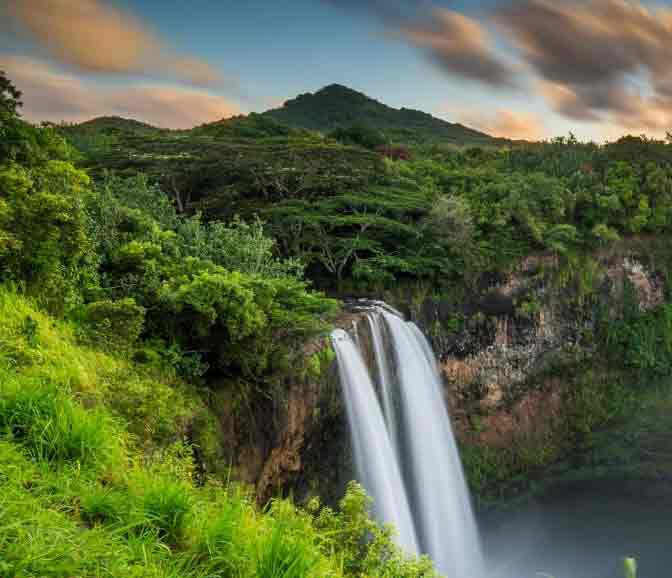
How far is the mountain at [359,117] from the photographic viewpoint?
52500 millimetres

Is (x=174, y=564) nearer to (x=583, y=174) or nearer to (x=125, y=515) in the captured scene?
(x=125, y=515)

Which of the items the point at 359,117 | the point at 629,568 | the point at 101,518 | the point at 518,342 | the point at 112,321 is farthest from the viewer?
the point at 359,117

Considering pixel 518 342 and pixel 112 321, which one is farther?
pixel 518 342

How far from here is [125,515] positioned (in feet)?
9.53

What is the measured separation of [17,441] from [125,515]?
95 cm

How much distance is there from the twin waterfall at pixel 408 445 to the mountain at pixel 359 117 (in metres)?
38.2

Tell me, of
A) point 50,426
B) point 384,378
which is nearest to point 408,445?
point 384,378

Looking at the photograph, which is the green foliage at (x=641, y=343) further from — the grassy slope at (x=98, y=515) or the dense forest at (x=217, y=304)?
the grassy slope at (x=98, y=515)

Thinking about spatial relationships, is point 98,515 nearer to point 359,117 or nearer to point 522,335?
point 522,335

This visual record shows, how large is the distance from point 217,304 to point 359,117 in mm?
51823

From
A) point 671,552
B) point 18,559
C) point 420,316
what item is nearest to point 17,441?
point 18,559

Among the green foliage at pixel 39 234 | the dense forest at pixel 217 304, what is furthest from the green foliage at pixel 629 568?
the green foliage at pixel 39 234

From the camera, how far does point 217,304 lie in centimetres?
770

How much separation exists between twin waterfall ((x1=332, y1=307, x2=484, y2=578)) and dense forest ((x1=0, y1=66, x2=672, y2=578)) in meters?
1.92
